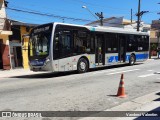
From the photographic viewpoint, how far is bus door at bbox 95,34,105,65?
17.4 m

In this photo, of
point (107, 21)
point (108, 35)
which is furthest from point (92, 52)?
point (107, 21)

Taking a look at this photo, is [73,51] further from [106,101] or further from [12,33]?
[12,33]

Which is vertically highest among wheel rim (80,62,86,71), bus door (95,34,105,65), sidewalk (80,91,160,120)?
bus door (95,34,105,65)

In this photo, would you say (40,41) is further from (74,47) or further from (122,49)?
(122,49)

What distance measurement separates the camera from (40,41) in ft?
49.0

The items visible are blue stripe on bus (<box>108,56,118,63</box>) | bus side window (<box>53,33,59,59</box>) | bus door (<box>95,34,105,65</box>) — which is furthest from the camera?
blue stripe on bus (<box>108,56,118,63</box>)

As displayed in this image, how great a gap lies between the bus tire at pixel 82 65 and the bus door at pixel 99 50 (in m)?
1.19

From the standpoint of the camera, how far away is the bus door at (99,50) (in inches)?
684

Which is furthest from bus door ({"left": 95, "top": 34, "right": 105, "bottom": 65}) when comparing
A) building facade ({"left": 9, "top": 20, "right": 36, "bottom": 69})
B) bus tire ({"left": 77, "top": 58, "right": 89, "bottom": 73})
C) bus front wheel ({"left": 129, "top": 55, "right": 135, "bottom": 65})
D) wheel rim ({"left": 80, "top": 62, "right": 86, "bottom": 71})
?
building facade ({"left": 9, "top": 20, "right": 36, "bottom": 69})

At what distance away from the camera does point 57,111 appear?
6809 mm

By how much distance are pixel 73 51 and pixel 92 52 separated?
1.99 meters

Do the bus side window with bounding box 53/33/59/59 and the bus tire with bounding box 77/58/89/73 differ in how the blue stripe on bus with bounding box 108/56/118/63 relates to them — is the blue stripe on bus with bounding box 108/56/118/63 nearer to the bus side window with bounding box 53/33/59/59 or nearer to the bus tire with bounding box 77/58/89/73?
the bus tire with bounding box 77/58/89/73

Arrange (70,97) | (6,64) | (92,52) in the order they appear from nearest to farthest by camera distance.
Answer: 1. (70,97)
2. (92,52)
3. (6,64)

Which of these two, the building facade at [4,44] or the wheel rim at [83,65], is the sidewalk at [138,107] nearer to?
the wheel rim at [83,65]
